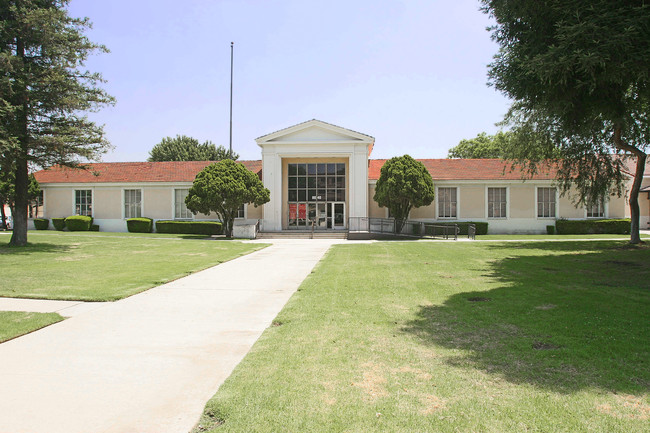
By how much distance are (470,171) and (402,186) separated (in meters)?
10.1

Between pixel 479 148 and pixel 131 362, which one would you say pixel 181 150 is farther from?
pixel 131 362

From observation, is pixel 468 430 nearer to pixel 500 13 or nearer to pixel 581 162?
Result: pixel 500 13

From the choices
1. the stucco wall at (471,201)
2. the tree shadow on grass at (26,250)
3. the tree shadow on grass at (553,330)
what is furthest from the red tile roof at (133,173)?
the tree shadow on grass at (553,330)

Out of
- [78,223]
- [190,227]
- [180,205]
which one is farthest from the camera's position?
[180,205]

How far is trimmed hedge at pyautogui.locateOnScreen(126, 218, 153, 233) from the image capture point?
35.2m

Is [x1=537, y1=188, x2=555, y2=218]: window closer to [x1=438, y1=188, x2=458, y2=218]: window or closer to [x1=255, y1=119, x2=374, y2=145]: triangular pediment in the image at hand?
[x1=438, y1=188, x2=458, y2=218]: window

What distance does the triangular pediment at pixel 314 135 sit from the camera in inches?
1307

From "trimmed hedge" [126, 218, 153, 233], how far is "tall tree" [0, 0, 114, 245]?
14.4 meters

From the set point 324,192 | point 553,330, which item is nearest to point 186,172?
point 324,192

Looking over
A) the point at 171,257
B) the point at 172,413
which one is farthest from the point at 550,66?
the point at 171,257

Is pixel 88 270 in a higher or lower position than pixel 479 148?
lower

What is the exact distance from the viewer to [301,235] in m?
31.5

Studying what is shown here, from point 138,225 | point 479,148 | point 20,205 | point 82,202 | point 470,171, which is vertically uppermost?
point 479,148

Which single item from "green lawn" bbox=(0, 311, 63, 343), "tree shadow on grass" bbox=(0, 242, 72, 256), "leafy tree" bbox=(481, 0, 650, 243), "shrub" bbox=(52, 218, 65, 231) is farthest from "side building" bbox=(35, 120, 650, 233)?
"green lawn" bbox=(0, 311, 63, 343)
